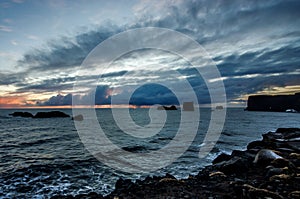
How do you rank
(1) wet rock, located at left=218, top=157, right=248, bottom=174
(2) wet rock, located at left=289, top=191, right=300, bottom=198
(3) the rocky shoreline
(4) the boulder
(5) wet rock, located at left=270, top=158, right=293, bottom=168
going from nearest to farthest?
(2) wet rock, located at left=289, top=191, right=300, bottom=198
(3) the rocky shoreline
(5) wet rock, located at left=270, top=158, right=293, bottom=168
(1) wet rock, located at left=218, top=157, right=248, bottom=174
(4) the boulder

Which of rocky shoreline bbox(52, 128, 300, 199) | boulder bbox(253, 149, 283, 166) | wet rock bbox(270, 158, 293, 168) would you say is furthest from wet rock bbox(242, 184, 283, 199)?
boulder bbox(253, 149, 283, 166)

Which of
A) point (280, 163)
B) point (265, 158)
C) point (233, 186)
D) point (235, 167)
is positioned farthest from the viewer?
point (265, 158)

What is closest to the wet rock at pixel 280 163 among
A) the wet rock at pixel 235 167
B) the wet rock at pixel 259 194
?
the wet rock at pixel 235 167

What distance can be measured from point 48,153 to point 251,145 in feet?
82.8

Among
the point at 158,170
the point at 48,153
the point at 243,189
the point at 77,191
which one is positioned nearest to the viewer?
the point at 243,189

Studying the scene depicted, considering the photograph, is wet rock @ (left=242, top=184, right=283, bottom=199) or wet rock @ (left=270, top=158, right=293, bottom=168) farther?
wet rock @ (left=270, top=158, right=293, bottom=168)

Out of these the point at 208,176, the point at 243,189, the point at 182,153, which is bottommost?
the point at 182,153

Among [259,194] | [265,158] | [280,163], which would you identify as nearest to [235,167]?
[280,163]

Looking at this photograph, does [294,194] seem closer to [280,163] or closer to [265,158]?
[280,163]

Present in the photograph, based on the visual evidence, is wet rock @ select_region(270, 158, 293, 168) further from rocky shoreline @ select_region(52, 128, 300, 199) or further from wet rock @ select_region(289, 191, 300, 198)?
wet rock @ select_region(289, 191, 300, 198)

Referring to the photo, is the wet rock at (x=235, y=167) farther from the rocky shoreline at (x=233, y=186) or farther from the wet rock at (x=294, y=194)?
the wet rock at (x=294, y=194)

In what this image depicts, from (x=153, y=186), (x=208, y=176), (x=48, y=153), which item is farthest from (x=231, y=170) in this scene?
(x=48, y=153)

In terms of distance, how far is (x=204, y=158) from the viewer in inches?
767

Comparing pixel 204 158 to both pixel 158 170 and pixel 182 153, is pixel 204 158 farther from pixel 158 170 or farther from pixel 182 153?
pixel 158 170
